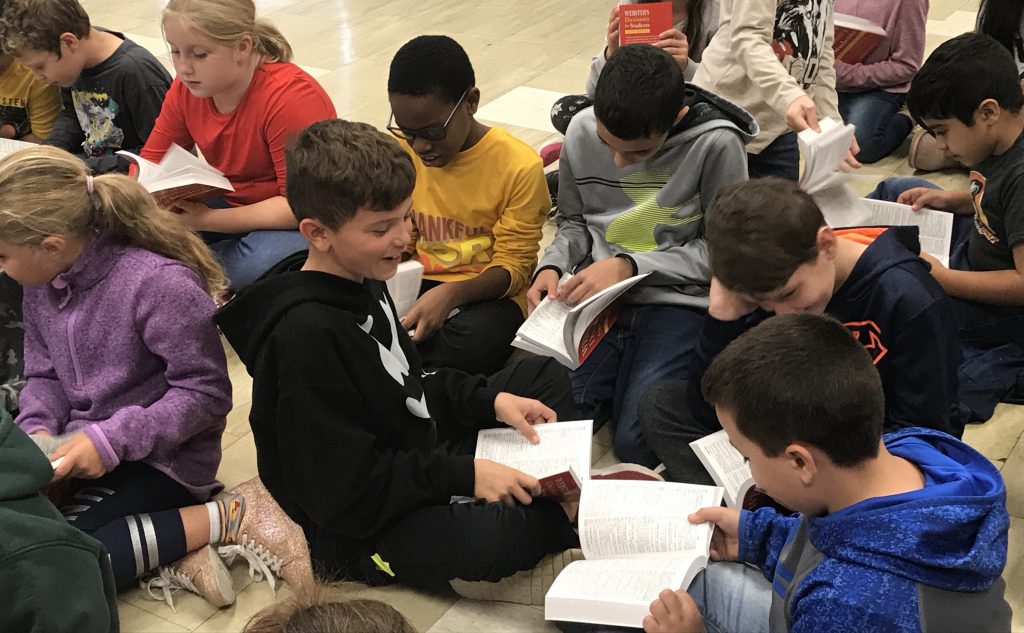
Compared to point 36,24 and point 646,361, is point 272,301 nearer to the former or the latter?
point 646,361

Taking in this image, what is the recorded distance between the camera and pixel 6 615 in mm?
1555

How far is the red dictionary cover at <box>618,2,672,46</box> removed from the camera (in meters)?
2.84

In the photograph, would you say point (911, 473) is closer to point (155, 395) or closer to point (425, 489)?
point (425, 489)

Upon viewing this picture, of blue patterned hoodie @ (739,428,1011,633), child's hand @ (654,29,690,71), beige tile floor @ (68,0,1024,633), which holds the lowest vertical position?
beige tile floor @ (68,0,1024,633)

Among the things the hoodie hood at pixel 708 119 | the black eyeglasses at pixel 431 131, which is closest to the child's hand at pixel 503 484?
the black eyeglasses at pixel 431 131

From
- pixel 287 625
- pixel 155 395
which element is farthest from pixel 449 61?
pixel 287 625

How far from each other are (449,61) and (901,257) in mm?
1162

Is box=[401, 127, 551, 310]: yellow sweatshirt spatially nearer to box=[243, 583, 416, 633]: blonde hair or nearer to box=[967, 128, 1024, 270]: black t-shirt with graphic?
box=[967, 128, 1024, 270]: black t-shirt with graphic

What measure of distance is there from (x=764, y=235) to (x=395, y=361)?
0.76m

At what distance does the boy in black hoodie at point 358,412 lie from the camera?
175cm

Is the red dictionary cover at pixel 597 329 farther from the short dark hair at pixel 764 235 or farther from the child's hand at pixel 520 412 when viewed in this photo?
the short dark hair at pixel 764 235

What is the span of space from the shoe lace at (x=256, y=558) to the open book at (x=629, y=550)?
68cm

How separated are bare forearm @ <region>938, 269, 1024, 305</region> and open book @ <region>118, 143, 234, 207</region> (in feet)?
6.54

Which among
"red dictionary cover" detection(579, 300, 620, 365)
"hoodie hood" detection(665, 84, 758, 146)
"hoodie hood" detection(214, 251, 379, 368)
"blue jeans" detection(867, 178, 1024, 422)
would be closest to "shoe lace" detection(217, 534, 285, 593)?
"hoodie hood" detection(214, 251, 379, 368)
